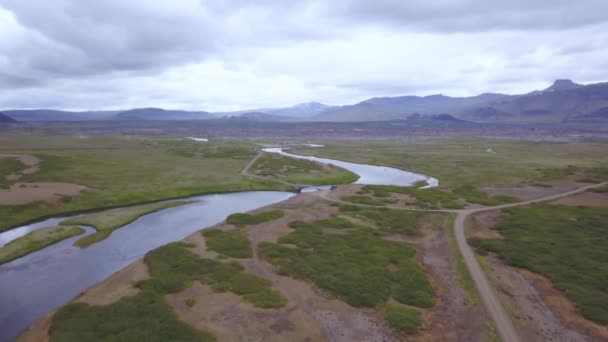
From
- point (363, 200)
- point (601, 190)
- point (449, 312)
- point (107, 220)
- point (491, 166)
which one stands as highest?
point (107, 220)

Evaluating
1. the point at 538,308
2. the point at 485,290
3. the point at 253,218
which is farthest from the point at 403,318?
the point at 253,218

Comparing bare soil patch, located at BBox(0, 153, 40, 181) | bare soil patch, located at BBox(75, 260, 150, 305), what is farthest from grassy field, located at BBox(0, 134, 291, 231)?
bare soil patch, located at BBox(75, 260, 150, 305)

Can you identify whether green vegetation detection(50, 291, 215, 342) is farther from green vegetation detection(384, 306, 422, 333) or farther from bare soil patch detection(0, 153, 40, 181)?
bare soil patch detection(0, 153, 40, 181)

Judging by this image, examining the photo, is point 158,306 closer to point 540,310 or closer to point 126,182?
point 540,310

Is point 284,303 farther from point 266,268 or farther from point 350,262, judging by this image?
point 350,262

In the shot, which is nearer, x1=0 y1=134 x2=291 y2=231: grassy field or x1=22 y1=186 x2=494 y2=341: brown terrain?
x1=22 y1=186 x2=494 y2=341: brown terrain

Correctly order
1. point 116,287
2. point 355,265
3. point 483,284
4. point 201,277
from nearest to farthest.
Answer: point 116,287 < point 483,284 < point 201,277 < point 355,265

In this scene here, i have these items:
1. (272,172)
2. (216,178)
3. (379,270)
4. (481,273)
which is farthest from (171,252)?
(272,172)

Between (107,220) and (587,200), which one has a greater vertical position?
(107,220)
